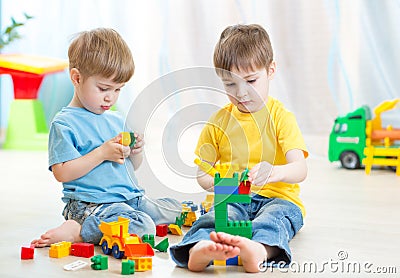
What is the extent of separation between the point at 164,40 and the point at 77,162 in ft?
5.43

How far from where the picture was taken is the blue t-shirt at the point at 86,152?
1225mm

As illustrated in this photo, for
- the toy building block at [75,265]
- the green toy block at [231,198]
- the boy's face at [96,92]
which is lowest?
the toy building block at [75,265]

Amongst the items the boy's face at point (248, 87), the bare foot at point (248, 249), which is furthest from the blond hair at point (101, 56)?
the bare foot at point (248, 249)

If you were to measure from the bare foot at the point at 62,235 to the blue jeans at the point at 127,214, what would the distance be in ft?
0.04

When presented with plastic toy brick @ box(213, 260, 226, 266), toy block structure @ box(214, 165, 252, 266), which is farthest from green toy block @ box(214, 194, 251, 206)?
plastic toy brick @ box(213, 260, 226, 266)

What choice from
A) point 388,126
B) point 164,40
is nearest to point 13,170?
point 164,40

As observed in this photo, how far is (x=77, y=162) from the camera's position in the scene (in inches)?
47.8

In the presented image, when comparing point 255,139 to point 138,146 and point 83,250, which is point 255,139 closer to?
point 138,146

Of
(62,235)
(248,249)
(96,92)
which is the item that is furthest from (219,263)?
(96,92)

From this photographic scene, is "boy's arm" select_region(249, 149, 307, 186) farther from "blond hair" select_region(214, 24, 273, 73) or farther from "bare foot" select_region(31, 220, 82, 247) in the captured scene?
"bare foot" select_region(31, 220, 82, 247)

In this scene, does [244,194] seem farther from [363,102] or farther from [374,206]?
[363,102]

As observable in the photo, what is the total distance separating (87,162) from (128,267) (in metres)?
0.28

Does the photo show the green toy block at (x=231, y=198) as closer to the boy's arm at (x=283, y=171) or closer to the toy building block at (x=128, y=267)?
the boy's arm at (x=283, y=171)

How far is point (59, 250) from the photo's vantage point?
1108mm
